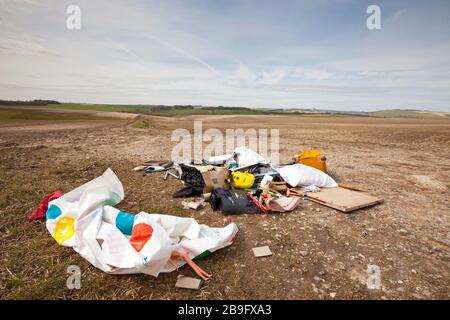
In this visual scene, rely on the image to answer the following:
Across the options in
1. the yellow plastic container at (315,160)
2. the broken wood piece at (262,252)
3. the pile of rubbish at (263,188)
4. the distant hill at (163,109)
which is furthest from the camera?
the distant hill at (163,109)

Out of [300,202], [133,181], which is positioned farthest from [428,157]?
[133,181]

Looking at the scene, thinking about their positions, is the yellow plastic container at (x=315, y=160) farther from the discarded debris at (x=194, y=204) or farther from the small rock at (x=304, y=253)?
the small rock at (x=304, y=253)

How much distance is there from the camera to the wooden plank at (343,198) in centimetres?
399

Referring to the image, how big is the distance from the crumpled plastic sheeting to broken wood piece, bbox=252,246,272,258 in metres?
0.34

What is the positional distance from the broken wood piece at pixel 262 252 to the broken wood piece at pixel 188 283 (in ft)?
2.65

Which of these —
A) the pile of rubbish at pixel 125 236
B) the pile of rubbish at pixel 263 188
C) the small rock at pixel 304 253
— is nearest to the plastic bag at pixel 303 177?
the pile of rubbish at pixel 263 188

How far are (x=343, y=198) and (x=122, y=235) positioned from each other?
3.84 m

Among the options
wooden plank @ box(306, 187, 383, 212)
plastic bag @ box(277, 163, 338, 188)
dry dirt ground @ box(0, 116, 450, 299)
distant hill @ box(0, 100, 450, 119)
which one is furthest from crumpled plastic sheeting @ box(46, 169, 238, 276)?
distant hill @ box(0, 100, 450, 119)

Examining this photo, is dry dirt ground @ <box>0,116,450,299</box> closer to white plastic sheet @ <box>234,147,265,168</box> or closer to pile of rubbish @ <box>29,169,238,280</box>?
pile of rubbish @ <box>29,169,238,280</box>
